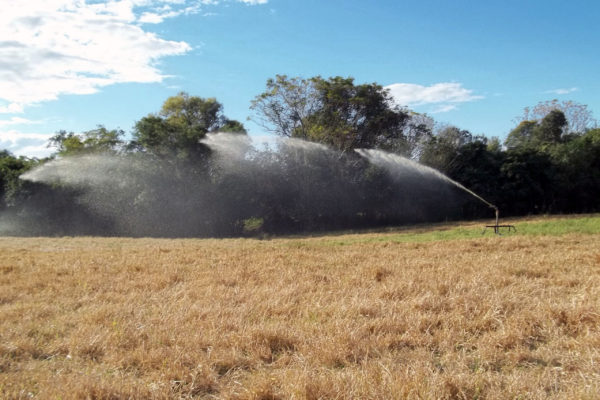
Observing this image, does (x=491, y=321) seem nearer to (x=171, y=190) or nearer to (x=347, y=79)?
(x=171, y=190)

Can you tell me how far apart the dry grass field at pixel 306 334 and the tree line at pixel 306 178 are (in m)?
20.2

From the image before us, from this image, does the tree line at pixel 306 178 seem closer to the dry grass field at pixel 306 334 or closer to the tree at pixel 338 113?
the tree at pixel 338 113

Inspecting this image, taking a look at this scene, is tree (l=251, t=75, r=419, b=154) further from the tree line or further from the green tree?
the green tree

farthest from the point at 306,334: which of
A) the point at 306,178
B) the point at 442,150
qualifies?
the point at 442,150

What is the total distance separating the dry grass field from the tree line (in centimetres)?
2017

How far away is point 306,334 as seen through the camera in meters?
4.43

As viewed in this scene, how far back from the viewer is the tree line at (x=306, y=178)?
91.3ft

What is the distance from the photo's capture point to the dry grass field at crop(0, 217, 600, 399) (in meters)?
3.24

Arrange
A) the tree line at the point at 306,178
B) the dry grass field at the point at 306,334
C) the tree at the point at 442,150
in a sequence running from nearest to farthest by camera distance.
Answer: the dry grass field at the point at 306,334 → the tree line at the point at 306,178 → the tree at the point at 442,150

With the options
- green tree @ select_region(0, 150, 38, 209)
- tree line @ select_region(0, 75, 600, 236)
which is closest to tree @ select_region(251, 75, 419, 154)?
tree line @ select_region(0, 75, 600, 236)

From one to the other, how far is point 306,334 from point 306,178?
26954mm

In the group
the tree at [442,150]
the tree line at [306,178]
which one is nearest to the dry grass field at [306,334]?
the tree line at [306,178]

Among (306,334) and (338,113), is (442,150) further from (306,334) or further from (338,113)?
(306,334)

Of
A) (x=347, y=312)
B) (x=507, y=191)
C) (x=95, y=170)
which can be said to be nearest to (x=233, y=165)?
(x=95, y=170)
